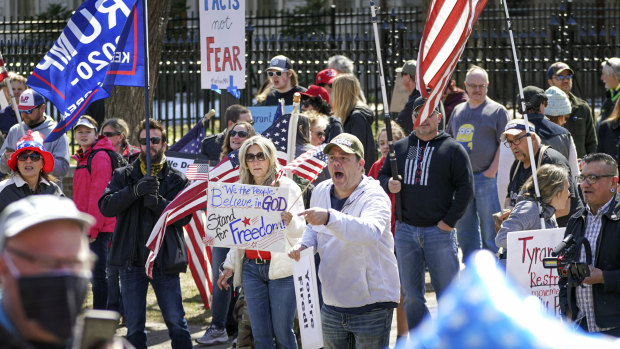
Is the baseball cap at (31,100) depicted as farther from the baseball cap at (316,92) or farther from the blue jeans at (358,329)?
the blue jeans at (358,329)

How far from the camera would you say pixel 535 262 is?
624 cm

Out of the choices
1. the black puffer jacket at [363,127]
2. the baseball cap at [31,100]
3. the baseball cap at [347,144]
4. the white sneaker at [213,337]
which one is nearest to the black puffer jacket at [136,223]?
the white sneaker at [213,337]

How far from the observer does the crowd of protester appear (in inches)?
227

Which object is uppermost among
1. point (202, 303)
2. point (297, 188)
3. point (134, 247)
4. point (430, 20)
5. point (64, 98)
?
point (430, 20)

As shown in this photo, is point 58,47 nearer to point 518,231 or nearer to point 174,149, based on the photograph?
point 174,149

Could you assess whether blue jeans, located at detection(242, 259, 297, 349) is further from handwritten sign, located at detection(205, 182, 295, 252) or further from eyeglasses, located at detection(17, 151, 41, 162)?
eyeglasses, located at detection(17, 151, 41, 162)

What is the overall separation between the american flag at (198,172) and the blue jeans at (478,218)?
9.30ft

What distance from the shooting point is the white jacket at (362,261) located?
5.77m

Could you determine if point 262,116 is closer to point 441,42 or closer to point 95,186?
point 95,186

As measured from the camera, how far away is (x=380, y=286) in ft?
19.1

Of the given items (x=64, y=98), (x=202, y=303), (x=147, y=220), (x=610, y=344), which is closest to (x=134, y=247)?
(x=147, y=220)

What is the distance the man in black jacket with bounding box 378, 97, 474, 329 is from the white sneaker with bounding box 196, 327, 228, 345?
5.75 feet

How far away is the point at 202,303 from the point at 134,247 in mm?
2716

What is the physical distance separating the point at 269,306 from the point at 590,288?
221 cm
